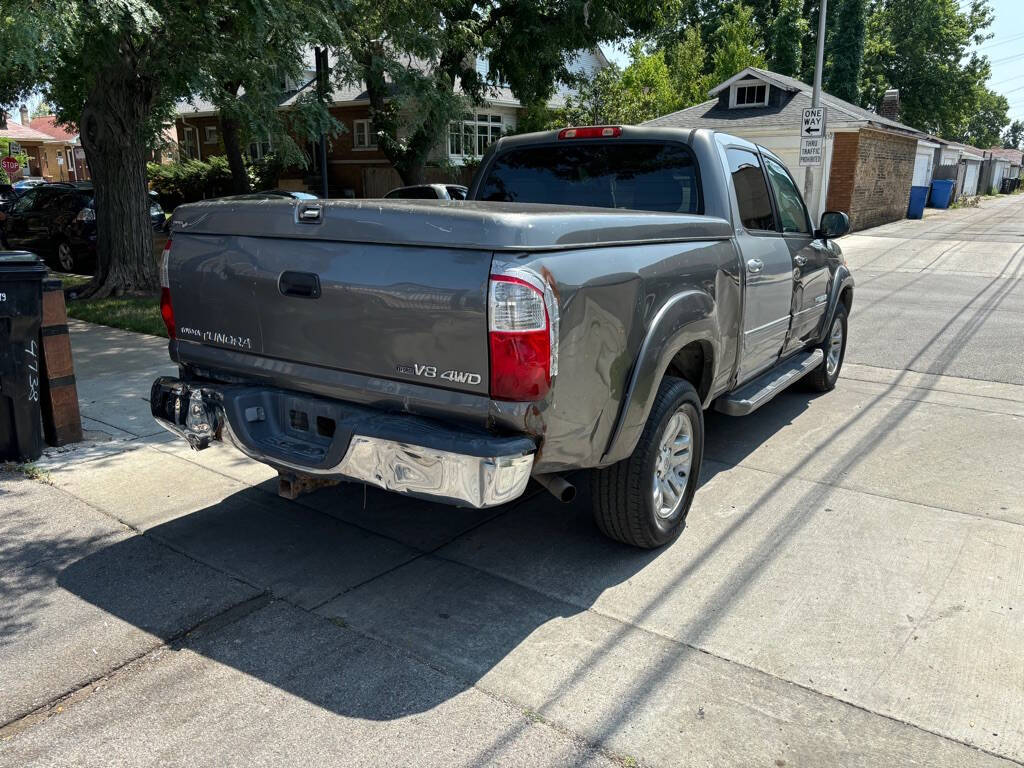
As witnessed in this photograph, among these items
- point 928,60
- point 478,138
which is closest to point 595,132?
point 478,138

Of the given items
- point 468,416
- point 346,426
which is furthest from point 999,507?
point 346,426

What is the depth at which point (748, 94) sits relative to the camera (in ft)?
93.4

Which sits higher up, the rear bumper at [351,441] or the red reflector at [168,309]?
the red reflector at [168,309]

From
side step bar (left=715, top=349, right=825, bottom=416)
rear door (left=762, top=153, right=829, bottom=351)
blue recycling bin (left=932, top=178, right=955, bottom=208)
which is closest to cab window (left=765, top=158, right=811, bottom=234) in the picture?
rear door (left=762, top=153, right=829, bottom=351)

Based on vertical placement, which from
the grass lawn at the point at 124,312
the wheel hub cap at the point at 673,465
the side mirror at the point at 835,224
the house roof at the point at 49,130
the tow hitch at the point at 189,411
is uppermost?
the house roof at the point at 49,130

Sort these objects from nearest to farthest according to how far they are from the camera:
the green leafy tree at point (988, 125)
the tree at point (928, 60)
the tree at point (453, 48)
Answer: the tree at point (453, 48)
the tree at point (928, 60)
the green leafy tree at point (988, 125)

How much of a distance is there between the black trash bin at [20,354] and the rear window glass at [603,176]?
109 inches

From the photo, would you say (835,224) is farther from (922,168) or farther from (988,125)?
(988,125)

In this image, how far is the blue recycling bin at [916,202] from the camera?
106 feet

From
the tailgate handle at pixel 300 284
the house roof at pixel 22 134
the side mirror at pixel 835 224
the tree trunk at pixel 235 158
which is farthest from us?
the house roof at pixel 22 134

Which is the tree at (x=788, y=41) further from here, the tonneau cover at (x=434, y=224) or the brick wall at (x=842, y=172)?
the tonneau cover at (x=434, y=224)

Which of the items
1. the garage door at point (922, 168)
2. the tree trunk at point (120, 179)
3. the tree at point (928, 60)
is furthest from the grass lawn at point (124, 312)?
the tree at point (928, 60)

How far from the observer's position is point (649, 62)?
96.3ft

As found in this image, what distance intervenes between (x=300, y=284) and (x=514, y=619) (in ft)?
5.54
